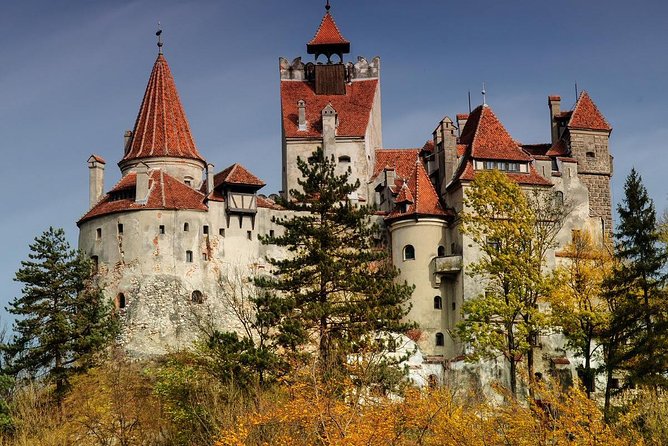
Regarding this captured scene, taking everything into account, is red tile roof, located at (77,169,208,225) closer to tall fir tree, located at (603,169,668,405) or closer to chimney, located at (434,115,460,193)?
chimney, located at (434,115,460,193)

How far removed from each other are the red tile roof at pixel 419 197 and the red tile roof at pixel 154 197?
35.8 ft

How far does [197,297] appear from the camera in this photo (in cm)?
6406

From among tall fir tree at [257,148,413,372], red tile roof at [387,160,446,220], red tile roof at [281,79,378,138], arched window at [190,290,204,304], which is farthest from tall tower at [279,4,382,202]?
tall fir tree at [257,148,413,372]

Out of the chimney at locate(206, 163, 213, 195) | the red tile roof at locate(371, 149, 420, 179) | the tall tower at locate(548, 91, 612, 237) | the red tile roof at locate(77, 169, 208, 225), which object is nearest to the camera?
the red tile roof at locate(77, 169, 208, 225)

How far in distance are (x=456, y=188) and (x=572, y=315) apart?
1576cm

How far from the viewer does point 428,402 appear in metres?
38.4

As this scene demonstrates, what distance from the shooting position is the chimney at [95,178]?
2694 inches

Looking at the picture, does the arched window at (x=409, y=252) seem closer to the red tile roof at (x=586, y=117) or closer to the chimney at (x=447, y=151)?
the chimney at (x=447, y=151)

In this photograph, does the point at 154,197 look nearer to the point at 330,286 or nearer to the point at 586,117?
the point at 330,286

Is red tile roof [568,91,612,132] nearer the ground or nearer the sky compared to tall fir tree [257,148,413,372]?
nearer the sky

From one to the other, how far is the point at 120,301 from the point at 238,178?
9.50 m

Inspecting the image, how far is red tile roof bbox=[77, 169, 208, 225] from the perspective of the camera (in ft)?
212

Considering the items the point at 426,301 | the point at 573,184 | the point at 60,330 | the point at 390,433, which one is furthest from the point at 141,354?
the point at 390,433

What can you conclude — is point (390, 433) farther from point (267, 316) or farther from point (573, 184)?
point (573, 184)
